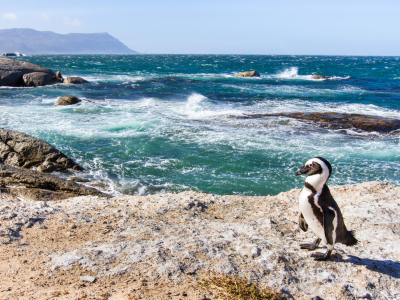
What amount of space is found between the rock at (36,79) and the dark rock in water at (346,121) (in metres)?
22.6

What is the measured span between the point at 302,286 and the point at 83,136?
13.0 m

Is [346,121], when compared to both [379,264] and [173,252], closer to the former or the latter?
[379,264]

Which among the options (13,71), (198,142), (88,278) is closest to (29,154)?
(198,142)

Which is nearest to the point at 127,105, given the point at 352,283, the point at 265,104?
the point at 265,104

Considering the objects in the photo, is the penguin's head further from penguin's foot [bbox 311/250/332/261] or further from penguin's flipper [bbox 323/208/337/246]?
penguin's foot [bbox 311/250/332/261]

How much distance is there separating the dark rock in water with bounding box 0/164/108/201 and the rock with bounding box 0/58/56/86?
26493mm

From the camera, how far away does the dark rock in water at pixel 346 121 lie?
1706 cm

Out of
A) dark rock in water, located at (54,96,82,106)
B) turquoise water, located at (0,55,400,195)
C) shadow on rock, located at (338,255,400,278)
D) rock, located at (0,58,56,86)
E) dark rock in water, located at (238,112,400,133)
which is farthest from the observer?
rock, located at (0,58,56,86)

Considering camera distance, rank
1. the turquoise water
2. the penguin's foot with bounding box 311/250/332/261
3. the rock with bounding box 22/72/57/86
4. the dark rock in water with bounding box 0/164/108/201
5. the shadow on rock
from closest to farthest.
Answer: the shadow on rock, the penguin's foot with bounding box 311/250/332/261, the dark rock in water with bounding box 0/164/108/201, the turquoise water, the rock with bounding box 22/72/57/86

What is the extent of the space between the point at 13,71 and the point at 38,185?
2809 centimetres

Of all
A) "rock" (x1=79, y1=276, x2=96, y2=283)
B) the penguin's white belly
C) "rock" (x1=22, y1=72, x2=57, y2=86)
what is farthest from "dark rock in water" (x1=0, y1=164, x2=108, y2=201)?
"rock" (x1=22, y1=72, x2=57, y2=86)

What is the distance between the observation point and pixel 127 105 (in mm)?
23172

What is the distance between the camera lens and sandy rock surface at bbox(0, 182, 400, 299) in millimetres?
3748

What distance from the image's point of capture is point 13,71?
101 feet
